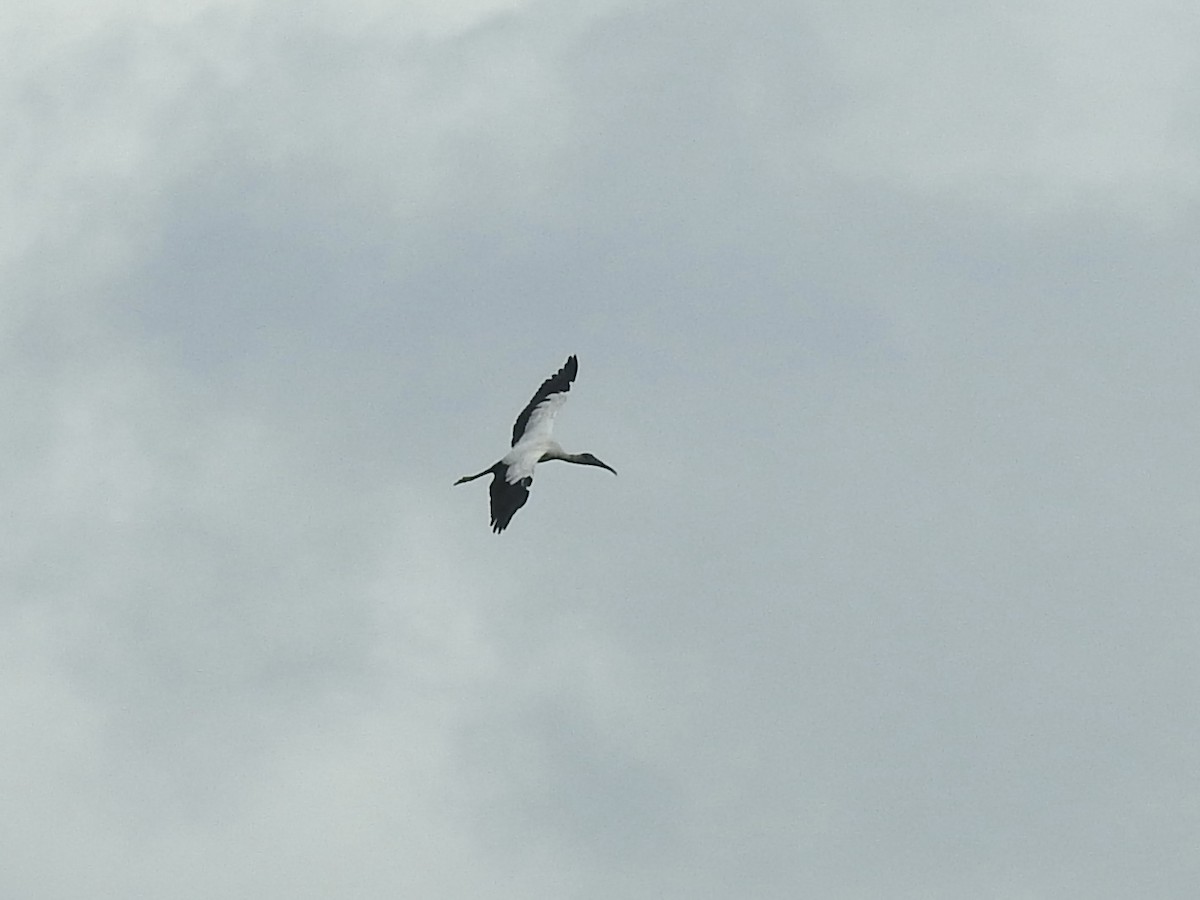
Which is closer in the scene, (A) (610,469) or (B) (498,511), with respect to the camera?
(B) (498,511)

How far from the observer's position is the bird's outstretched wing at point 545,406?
3720 inches

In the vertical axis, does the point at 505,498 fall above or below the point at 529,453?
below

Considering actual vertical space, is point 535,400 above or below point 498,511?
above

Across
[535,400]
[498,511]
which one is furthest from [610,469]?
[498,511]

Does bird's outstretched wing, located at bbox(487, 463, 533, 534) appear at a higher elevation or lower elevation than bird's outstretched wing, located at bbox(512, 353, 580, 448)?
lower

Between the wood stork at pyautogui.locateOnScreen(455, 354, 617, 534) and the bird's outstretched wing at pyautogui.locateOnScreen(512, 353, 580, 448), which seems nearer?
the wood stork at pyautogui.locateOnScreen(455, 354, 617, 534)

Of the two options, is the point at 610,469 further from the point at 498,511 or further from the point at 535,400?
the point at 498,511

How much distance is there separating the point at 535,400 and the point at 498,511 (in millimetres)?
11056

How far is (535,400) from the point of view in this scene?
96.1 meters

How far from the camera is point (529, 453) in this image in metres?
91.2

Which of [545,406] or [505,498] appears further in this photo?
[545,406]

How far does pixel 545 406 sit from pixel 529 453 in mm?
4727

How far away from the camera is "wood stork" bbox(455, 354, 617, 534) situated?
8619 cm

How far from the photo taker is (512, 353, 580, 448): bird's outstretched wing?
94.5m
